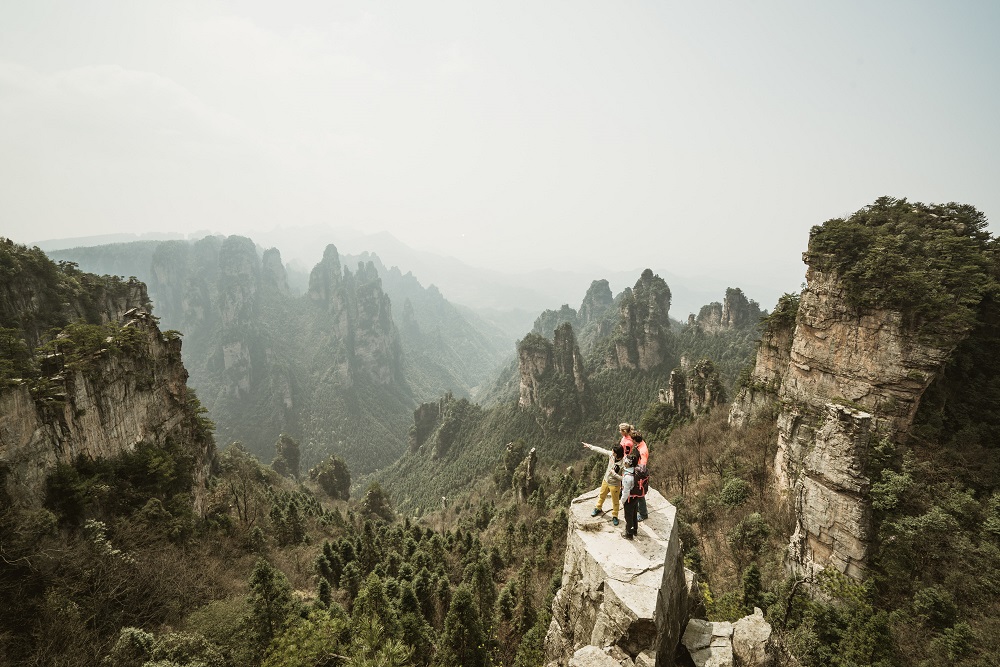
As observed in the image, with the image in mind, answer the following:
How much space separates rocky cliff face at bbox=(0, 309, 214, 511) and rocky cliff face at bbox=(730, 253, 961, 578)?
36803mm

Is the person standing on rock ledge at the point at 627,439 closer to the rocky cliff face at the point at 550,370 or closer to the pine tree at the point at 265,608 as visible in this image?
the pine tree at the point at 265,608

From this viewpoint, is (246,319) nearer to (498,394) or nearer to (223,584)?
(498,394)

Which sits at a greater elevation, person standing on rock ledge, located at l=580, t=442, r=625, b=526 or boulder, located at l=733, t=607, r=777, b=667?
person standing on rock ledge, located at l=580, t=442, r=625, b=526

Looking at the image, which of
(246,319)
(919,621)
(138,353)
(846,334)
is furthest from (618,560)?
(246,319)

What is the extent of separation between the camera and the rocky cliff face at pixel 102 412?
17.5 meters

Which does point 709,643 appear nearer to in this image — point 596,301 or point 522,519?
point 522,519

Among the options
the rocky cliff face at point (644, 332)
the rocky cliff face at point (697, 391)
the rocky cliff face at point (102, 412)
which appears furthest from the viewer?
the rocky cliff face at point (644, 332)

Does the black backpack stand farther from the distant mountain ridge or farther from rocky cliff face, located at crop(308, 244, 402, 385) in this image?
rocky cliff face, located at crop(308, 244, 402, 385)

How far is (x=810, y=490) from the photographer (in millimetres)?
18828

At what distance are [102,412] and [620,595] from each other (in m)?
30.9

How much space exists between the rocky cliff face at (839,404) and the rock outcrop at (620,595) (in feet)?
41.6

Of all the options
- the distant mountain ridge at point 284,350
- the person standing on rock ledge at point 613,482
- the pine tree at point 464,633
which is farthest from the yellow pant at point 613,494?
the distant mountain ridge at point 284,350

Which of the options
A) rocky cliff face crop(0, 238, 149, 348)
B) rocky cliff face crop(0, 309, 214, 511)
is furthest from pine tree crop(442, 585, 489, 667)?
rocky cliff face crop(0, 238, 149, 348)

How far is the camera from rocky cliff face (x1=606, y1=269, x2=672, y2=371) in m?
101
